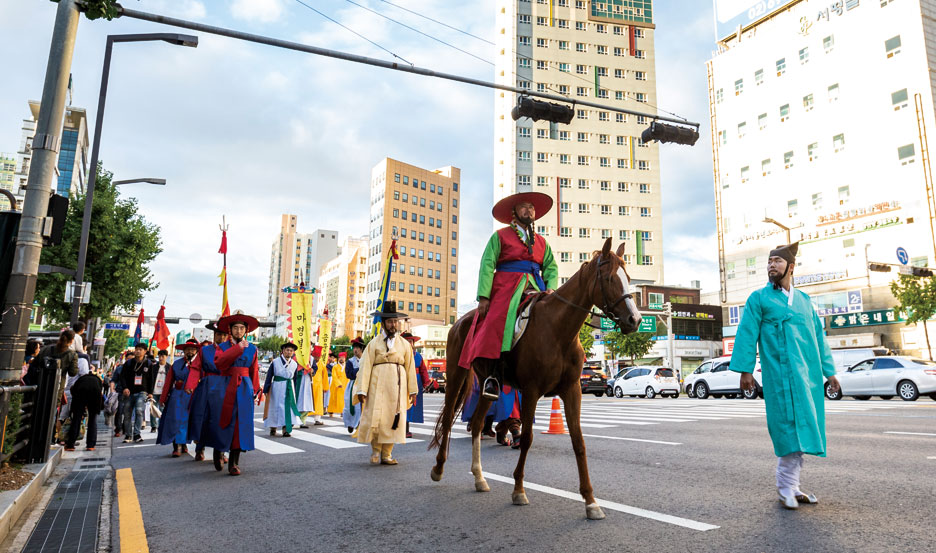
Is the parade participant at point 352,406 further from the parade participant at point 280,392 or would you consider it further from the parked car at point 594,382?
the parked car at point 594,382

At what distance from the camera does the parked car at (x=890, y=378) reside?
1866cm

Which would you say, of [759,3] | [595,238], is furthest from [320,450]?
[595,238]

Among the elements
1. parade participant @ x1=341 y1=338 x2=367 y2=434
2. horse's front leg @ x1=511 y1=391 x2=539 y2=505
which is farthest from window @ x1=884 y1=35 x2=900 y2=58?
horse's front leg @ x1=511 y1=391 x2=539 y2=505

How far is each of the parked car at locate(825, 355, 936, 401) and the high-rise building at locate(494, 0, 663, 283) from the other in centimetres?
5564

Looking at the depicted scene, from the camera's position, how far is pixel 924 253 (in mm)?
34688

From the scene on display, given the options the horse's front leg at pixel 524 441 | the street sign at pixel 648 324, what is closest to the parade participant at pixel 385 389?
the horse's front leg at pixel 524 441

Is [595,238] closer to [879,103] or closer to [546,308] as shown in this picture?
[879,103]

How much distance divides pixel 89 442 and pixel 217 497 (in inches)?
251

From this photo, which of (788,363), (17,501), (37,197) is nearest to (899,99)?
(788,363)

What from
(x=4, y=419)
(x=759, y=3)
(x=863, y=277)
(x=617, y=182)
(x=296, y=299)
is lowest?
Result: (x=4, y=419)

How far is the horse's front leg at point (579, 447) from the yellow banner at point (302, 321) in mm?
11723

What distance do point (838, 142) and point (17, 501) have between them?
4867cm

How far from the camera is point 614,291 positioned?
478 centimetres

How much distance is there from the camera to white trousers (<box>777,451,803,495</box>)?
4.55 m
